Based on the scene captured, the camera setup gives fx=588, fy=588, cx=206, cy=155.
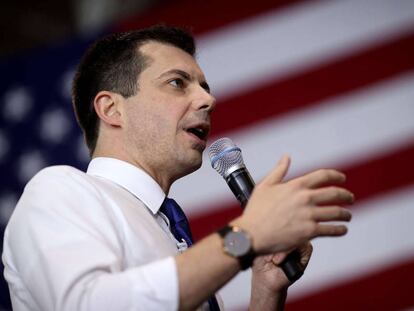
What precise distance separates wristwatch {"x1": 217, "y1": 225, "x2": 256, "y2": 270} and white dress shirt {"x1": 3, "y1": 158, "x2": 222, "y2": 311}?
0.25 feet

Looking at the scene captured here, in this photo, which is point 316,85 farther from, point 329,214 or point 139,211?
point 329,214

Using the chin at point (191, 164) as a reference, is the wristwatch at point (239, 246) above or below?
below

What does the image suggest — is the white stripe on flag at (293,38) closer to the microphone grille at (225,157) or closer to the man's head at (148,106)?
the man's head at (148,106)

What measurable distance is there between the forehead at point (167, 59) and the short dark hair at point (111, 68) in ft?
0.06

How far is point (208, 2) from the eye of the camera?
271 centimetres

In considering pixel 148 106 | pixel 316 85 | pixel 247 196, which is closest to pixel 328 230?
pixel 247 196

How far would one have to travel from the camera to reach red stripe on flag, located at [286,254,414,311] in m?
2.22

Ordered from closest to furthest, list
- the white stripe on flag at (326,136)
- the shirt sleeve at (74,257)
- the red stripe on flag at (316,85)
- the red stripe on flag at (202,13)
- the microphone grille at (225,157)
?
1. the shirt sleeve at (74,257)
2. the microphone grille at (225,157)
3. the white stripe on flag at (326,136)
4. the red stripe on flag at (316,85)
5. the red stripe on flag at (202,13)

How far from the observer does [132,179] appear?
1.15m

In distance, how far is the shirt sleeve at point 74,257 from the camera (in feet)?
2.47

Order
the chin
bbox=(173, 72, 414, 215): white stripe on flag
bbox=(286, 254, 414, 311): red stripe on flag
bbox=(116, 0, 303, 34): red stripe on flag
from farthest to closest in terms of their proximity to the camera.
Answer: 1. bbox=(116, 0, 303, 34): red stripe on flag
2. bbox=(173, 72, 414, 215): white stripe on flag
3. bbox=(286, 254, 414, 311): red stripe on flag
4. the chin

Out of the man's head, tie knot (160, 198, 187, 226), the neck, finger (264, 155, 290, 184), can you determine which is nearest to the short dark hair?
the man's head

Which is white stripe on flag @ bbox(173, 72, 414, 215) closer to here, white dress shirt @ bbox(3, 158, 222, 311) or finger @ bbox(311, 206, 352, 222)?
white dress shirt @ bbox(3, 158, 222, 311)

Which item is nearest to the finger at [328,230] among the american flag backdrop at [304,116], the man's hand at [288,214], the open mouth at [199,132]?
the man's hand at [288,214]
